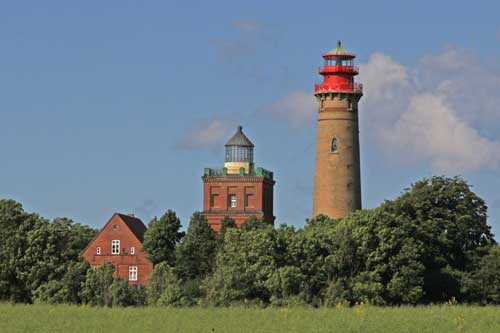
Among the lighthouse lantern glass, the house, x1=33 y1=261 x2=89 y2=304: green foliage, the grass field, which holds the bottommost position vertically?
the grass field

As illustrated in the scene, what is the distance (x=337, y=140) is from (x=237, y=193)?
611 inches

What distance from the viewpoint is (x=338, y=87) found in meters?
110

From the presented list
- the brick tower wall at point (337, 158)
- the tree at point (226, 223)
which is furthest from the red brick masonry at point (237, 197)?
the brick tower wall at point (337, 158)

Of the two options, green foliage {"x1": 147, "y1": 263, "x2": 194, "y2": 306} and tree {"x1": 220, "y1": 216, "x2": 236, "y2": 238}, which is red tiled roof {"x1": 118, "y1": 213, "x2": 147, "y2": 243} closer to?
tree {"x1": 220, "y1": 216, "x2": 236, "y2": 238}

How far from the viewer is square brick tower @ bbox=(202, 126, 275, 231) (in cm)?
12094

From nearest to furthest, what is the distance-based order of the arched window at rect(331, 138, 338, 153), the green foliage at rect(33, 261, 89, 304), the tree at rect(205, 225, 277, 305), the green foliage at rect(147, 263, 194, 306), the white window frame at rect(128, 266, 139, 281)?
the tree at rect(205, 225, 277, 305), the green foliage at rect(147, 263, 194, 306), the green foliage at rect(33, 261, 89, 304), the arched window at rect(331, 138, 338, 153), the white window frame at rect(128, 266, 139, 281)

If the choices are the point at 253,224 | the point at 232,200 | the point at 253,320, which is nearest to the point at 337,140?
the point at 253,224

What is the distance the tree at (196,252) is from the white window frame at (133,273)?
282 inches

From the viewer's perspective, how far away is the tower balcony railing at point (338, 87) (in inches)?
4326

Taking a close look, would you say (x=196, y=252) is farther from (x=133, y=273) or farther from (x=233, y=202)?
(x=233, y=202)

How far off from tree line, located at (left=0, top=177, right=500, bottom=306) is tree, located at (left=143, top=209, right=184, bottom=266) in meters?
9.57

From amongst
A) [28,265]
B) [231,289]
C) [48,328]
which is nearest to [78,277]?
[28,265]

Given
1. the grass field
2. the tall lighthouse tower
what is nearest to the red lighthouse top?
the tall lighthouse tower

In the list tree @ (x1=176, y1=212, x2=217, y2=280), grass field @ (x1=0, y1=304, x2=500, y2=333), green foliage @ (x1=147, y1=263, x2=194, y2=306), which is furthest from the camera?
tree @ (x1=176, y1=212, x2=217, y2=280)
